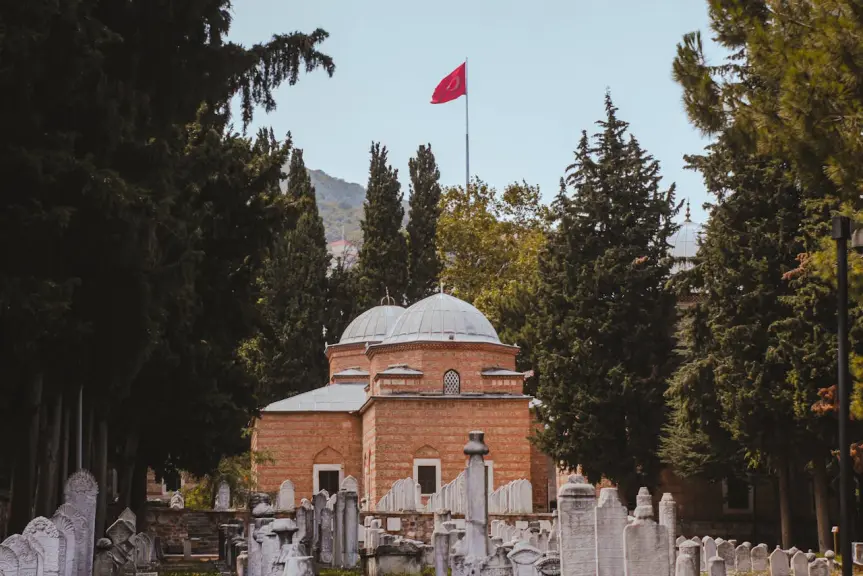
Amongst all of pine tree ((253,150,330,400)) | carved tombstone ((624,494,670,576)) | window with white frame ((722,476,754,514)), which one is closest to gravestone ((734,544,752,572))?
carved tombstone ((624,494,670,576))

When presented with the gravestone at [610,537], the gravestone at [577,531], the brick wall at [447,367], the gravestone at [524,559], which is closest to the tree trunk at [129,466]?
the gravestone at [524,559]

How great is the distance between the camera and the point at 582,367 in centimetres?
3091

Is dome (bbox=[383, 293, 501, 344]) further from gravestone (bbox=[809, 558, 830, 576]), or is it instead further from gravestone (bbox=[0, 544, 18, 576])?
gravestone (bbox=[0, 544, 18, 576])

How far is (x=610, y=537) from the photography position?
1083 centimetres

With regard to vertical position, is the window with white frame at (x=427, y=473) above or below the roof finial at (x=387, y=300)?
below

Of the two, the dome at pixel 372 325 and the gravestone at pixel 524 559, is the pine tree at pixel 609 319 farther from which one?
the gravestone at pixel 524 559

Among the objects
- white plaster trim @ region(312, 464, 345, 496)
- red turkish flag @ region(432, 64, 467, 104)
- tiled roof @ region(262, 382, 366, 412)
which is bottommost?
white plaster trim @ region(312, 464, 345, 496)

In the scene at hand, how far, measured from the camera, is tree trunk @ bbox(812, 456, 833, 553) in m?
23.2

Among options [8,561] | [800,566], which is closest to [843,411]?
[800,566]

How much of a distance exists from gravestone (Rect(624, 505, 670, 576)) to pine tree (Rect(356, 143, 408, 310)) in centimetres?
3751

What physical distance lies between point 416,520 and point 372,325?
46.0ft

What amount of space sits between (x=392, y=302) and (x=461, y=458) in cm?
1301

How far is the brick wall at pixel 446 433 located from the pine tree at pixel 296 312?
35.2 feet

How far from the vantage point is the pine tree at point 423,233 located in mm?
48812
